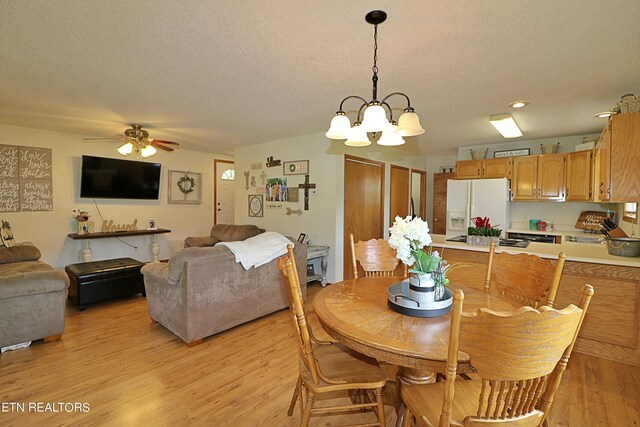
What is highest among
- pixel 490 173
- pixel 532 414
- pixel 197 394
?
pixel 490 173

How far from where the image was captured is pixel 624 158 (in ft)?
8.00

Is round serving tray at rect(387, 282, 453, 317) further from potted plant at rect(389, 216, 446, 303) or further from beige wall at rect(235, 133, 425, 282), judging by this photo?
beige wall at rect(235, 133, 425, 282)

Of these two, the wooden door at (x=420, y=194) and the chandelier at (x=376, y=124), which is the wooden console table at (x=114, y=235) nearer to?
the chandelier at (x=376, y=124)

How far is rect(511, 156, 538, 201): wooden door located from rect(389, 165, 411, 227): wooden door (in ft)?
6.33

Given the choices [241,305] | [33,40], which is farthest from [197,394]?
[33,40]

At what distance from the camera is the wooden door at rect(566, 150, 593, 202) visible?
395cm

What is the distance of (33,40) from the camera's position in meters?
2.01

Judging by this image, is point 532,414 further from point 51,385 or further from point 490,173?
point 490,173

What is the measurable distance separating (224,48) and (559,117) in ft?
12.4

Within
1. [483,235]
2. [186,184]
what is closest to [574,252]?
[483,235]

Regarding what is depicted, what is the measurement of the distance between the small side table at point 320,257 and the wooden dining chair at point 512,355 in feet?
10.8

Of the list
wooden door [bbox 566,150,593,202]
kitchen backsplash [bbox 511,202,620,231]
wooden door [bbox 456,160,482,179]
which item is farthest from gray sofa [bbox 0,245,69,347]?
kitchen backsplash [bbox 511,202,620,231]

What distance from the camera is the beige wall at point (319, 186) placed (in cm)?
449

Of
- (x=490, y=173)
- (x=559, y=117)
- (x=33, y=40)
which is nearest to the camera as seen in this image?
(x=33, y=40)
